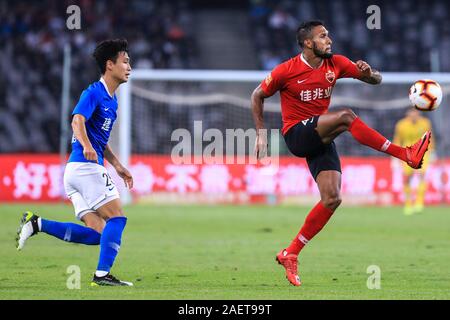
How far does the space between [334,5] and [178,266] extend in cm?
2138

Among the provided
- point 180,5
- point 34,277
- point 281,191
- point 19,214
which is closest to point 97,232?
point 34,277

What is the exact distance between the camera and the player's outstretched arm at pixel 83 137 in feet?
25.2

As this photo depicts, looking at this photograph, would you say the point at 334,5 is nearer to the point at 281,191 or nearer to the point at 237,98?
the point at 237,98

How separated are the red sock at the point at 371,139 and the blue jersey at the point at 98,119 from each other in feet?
7.15

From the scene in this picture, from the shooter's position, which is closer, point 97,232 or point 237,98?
point 97,232

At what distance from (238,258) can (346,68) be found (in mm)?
3123

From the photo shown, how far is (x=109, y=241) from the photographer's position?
799cm

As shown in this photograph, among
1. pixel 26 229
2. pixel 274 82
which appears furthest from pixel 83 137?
pixel 274 82

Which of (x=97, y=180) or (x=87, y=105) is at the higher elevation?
(x=87, y=105)

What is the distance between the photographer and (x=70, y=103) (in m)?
25.0

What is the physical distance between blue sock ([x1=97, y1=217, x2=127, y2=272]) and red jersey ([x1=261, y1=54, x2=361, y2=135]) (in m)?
1.97
